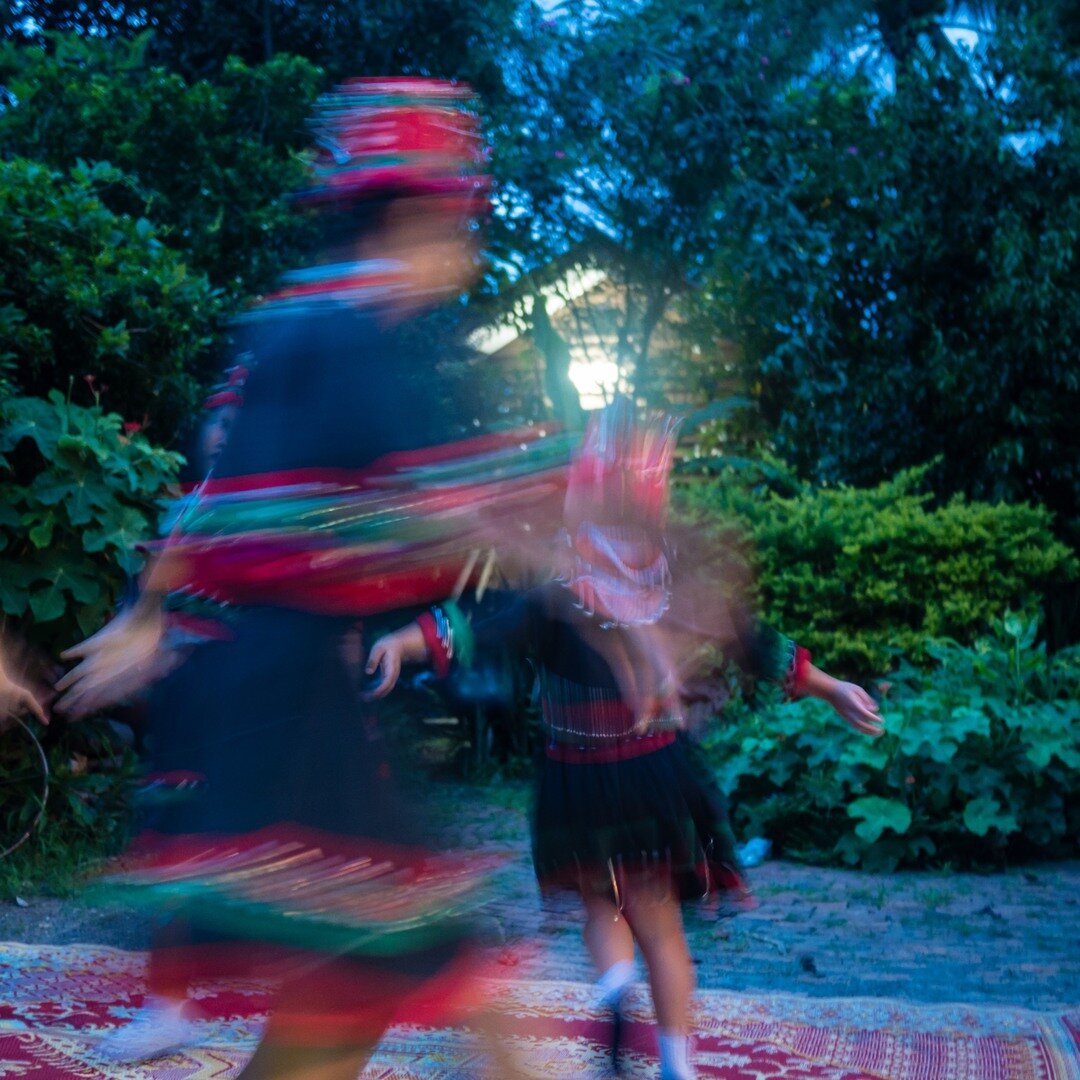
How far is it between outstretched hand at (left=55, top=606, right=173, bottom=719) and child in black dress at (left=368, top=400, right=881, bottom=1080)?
101 cm

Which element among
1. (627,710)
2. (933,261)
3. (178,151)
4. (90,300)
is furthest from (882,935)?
(933,261)

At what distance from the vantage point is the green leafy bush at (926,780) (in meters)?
5.06

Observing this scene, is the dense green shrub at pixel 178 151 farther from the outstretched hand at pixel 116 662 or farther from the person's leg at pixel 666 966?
the outstretched hand at pixel 116 662

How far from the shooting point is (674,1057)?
271cm

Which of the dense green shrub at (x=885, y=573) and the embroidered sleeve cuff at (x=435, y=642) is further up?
the embroidered sleeve cuff at (x=435, y=642)

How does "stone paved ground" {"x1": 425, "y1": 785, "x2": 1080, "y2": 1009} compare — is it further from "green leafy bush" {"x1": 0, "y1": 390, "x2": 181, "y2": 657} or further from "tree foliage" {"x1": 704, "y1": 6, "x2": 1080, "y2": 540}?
"tree foliage" {"x1": 704, "y1": 6, "x2": 1080, "y2": 540}

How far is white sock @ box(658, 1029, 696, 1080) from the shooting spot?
2.71 meters

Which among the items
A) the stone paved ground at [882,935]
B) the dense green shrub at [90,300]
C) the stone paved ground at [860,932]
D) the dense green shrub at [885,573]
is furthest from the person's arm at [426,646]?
the dense green shrub at [885,573]

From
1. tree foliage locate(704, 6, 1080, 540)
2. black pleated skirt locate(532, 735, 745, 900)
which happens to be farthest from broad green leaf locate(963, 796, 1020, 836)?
tree foliage locate(704, 6, 1080, 540)

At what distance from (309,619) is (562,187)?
809 centimetres

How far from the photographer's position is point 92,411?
5141 millimetres

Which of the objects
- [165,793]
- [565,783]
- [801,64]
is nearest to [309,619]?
[165,793]

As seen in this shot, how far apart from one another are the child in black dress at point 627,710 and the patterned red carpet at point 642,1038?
369mm

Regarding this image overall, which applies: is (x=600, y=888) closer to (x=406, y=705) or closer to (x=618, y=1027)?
(x=618, y=1027)
